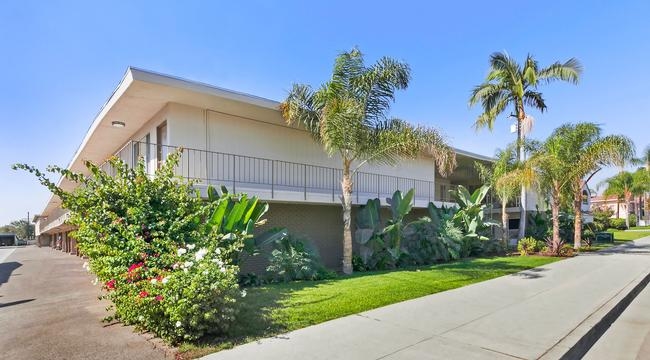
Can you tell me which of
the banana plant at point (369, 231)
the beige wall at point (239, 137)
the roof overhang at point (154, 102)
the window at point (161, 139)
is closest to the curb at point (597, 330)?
the banana plant at point (369, 231)

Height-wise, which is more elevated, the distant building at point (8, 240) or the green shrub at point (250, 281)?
the green shrub at point (250, 281)

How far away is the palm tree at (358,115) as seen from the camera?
10797 mm

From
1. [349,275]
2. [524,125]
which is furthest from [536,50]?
[349,275]

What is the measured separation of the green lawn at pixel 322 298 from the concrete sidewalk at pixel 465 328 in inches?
10.4

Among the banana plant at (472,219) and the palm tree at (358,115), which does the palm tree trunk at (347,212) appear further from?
the banana plant at (472,219)

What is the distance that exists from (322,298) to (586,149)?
53.4 feet

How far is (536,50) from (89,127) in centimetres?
1989

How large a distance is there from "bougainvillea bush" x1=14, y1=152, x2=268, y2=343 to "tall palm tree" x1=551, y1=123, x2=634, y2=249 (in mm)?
17252

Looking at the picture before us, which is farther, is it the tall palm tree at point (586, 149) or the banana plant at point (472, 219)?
the tall palm tree at point (586, 149)

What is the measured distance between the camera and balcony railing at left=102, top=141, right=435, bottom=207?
11.2 m

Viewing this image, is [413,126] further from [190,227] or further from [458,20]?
[190,227]

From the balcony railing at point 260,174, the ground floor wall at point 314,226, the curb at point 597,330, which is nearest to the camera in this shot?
the curb at point 597,330

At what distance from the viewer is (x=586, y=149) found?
1800 cm

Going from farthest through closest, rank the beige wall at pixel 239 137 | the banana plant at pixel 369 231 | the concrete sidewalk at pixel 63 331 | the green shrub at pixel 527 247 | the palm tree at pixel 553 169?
A: the green shrub at pixel 527 247 → the palm tree at pixel 553 169 → the banana plant at pixel 369 231 → the beige wall at pixel 239 137 → the concrete sidewalk at pixel 63 331
